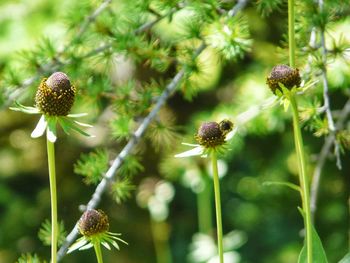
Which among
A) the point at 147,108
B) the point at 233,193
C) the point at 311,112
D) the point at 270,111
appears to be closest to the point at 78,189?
the point at 233,193

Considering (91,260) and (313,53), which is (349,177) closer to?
(91,260)

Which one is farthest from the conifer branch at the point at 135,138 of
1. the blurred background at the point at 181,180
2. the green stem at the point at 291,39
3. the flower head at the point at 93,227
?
the blurred background at the point at 181,180

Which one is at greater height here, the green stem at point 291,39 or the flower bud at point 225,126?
the green stem at point 291,39

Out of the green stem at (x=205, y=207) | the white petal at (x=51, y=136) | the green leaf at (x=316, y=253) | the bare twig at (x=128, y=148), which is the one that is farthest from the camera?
the green stem at (x=205, y=207)

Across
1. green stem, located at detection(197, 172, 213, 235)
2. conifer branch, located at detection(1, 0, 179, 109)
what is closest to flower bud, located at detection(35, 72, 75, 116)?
conifer branch, located at detection(1, 0, 179, 109)

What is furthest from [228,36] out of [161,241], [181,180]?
[161,241]

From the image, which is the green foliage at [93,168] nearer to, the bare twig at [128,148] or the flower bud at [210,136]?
the bare twig at [128,148]

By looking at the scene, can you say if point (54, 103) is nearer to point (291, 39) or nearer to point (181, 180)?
point (291, 39)
